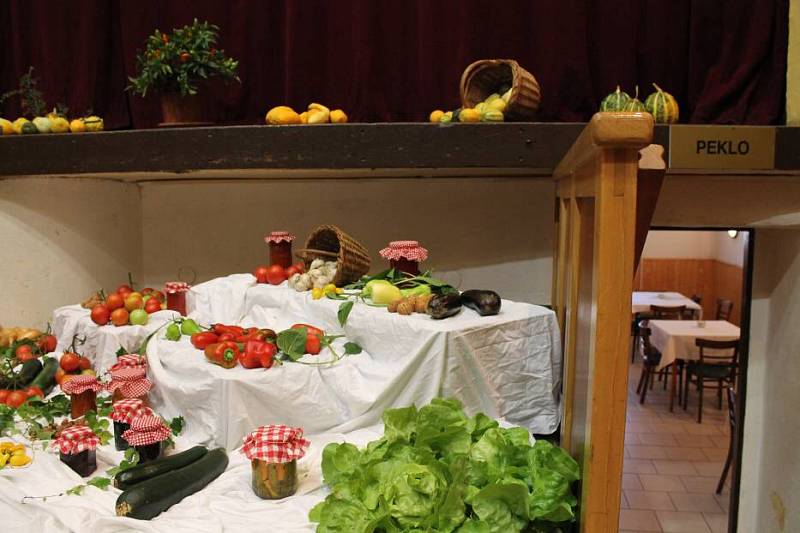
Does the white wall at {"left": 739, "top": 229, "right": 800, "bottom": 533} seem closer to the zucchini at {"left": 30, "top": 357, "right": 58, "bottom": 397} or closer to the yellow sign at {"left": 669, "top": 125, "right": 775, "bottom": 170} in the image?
the yellow sign at {"left": 669, "top": 125, "right": 775, "bottom": 170}

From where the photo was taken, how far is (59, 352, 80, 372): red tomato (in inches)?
A: 130

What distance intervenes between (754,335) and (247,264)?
131 inches

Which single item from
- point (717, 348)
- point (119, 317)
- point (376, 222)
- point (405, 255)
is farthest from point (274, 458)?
point (717, 348)

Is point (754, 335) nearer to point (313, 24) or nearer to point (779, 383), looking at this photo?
point (779, 383)

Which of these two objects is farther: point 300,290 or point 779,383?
point 779,383

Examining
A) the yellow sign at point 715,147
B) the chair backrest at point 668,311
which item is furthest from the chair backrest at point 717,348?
the yellow sign at point 715,147

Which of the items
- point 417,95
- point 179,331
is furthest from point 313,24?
point 179,331

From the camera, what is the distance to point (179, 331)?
124 inches

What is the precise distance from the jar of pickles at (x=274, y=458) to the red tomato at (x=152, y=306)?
58.1 inches

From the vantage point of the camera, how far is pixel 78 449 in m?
2.46

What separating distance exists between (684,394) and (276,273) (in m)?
5.41

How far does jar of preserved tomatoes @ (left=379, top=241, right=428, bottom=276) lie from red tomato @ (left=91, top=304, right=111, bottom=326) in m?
1.51

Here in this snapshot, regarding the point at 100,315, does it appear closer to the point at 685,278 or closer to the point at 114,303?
the point at 114,303

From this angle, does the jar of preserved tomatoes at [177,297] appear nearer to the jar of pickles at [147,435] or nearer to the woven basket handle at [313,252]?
the woven basket handle at [313,252]
